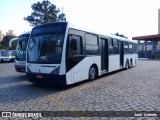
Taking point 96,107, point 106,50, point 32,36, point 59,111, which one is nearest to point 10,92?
point 32,36

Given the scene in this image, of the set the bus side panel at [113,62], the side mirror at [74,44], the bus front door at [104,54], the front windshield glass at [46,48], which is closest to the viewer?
the front windshield glass at [46,48]

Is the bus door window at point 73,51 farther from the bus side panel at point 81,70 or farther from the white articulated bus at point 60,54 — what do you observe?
the bus side panel at point 81,70

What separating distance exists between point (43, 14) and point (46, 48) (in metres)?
53.2

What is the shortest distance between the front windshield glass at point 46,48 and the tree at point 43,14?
2004 inches

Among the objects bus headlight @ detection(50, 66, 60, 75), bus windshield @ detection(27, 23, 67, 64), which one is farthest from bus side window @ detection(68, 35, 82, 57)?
bus headlight @ detection(50, 66, 60, 75)

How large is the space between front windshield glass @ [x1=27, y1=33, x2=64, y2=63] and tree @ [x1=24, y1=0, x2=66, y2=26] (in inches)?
2004

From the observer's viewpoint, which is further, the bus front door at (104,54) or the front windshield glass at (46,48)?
the bus front door at (104,54)

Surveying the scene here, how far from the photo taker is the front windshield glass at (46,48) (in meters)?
8.84

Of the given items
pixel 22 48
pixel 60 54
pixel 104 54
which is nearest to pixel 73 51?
pixel 60 54

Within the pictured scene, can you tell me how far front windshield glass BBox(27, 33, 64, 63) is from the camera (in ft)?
29.0

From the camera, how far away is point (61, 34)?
895cm

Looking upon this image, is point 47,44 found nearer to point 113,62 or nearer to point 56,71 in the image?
point 56,71

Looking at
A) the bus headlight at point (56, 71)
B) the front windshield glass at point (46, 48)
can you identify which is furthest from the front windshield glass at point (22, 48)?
the bus headlight at point (56, 71)

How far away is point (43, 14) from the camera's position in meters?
60.0
